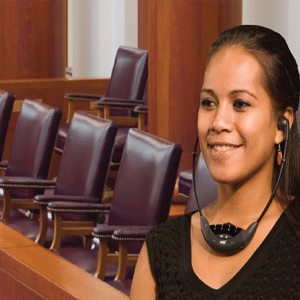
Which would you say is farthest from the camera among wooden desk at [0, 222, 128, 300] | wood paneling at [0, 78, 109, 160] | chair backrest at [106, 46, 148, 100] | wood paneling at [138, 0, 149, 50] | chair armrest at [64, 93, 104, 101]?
wood paneling at [138, 0, 149, 50]

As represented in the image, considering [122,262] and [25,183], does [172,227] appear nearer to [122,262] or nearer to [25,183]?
[122,262]

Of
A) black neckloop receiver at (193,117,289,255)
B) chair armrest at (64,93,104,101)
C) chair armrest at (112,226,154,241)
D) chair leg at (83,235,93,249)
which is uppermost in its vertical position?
black neckloop receiver at (193,117,289,255)

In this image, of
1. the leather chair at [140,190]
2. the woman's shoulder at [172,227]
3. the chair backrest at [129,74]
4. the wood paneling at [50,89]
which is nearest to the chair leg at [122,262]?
the leather chair at [140,190]

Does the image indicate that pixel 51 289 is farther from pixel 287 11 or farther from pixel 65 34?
pixel 65 34

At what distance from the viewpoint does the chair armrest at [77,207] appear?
5.34ft

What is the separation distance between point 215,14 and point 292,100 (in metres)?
1.58

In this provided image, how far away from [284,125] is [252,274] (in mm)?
117

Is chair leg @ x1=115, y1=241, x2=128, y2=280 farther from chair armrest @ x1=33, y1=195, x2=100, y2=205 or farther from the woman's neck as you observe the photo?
the woman's neck

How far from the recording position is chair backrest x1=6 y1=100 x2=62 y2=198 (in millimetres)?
1921

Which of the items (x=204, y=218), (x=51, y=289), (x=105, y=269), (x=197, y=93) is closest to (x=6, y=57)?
(x=197, y=93)

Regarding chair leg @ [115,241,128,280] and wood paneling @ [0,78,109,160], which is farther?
wood paneling @ [0,78,109,160]

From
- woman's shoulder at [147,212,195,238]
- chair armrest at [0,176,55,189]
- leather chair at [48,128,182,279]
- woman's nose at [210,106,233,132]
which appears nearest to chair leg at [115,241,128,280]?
leather chair at [48,128,182,279]

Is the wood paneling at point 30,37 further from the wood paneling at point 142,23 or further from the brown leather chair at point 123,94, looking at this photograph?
the brown leather chair at point 123,94

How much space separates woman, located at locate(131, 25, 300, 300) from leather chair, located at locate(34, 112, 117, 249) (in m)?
1.02
